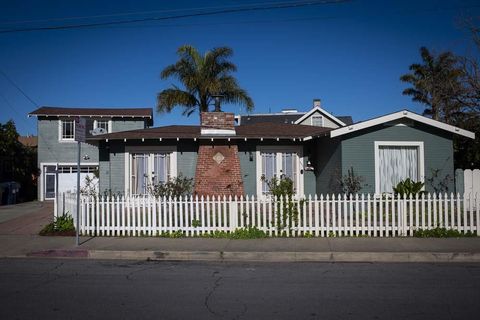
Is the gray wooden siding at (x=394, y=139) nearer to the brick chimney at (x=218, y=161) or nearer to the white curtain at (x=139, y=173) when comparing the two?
the brick chimney at (x=218, y=161)

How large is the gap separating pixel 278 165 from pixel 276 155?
0.39 metres

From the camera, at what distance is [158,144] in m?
17.0

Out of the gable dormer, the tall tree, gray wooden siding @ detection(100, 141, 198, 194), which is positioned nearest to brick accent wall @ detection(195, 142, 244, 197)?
gray wooden siding @ detection(100, 141, 198, 194)

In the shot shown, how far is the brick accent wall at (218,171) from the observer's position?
16.2 meters

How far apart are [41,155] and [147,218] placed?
19.2 metres

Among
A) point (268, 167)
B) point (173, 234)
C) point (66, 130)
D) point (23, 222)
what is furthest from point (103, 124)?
point (173, 234)

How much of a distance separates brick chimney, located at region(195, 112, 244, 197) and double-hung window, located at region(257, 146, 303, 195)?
3.62 feet

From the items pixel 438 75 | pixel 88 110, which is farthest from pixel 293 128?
pixel 438 75

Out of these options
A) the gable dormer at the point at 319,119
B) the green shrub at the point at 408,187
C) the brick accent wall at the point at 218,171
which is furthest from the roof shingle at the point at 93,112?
the green shrub at the point at 408,187

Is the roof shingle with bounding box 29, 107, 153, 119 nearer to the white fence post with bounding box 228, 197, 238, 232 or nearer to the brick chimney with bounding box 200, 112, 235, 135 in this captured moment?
the brick chimney with bounding box 200, 112, 235, 135

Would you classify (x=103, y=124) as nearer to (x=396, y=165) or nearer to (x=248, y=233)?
(x=396, y=165)

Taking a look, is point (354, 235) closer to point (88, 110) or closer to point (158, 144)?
point (158, 144)

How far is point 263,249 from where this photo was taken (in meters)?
10.1

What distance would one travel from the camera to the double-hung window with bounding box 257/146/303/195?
17.3 meters
